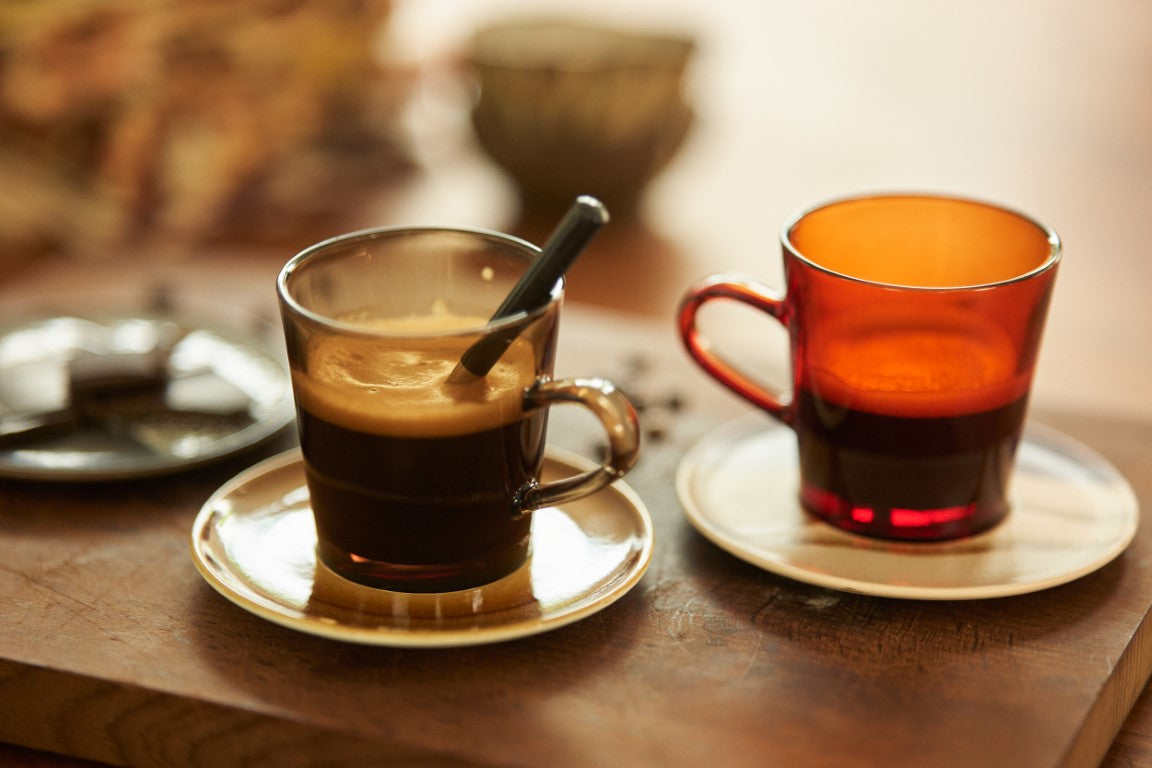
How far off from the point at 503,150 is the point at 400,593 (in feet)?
2.62

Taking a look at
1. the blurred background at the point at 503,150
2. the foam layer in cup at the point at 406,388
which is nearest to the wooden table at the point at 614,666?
the foam layer in cup at the point at 406,388

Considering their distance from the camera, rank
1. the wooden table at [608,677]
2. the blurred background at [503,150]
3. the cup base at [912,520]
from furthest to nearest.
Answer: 1. the blurred background at [503,150]
2. the cup base at [912,520]
3. the wooden table at [608,677]

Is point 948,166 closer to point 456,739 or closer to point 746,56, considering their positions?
point 746,56

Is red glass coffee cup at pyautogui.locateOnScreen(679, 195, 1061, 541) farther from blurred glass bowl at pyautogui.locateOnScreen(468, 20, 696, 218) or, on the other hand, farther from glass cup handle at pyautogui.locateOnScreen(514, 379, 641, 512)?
blurred glass bowl at pyautogui.locateOnScreen(468, 20, 696, 218)

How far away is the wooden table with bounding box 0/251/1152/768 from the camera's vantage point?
1.72ft

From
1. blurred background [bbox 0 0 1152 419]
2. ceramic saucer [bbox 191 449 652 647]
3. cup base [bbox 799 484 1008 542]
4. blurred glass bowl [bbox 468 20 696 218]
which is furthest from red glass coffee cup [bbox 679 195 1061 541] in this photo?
blurred glass bowl [bbox 468 20 696 218]

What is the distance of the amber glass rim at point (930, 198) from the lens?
606 mm

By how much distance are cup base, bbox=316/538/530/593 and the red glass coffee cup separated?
176 mm

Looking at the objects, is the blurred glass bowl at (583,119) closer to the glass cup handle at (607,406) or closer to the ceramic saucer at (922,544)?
the ceramic saucer at (922,544)

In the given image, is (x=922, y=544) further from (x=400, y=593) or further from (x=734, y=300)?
(x=400, y=593)

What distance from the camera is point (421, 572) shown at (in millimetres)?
591

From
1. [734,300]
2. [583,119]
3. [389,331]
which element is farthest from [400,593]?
[583,119]

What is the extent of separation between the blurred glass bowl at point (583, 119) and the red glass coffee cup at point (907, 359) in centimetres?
60

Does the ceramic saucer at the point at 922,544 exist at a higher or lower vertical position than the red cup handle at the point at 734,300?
lower
